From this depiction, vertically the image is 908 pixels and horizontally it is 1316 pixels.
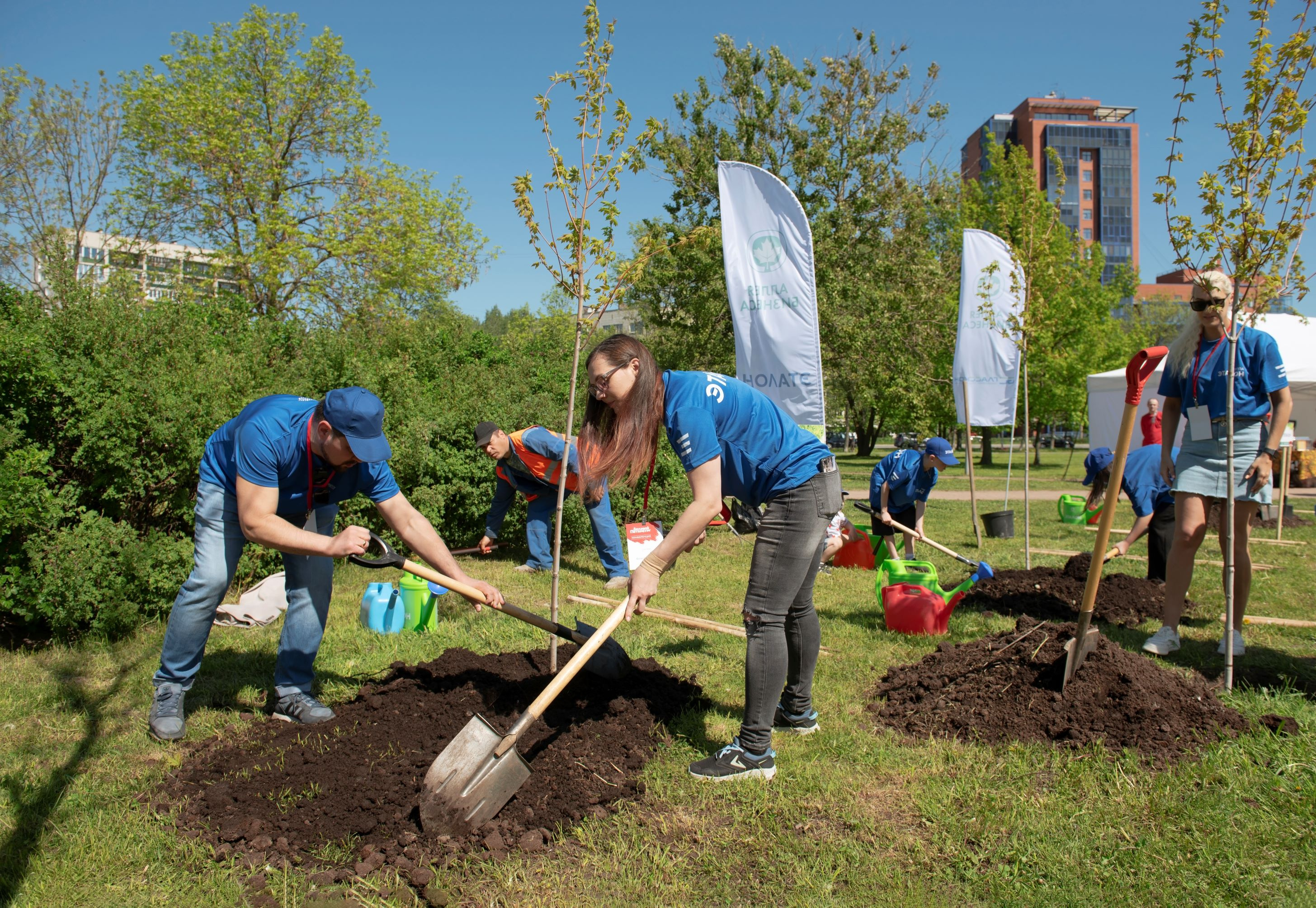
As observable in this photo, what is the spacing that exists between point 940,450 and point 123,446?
6.17m

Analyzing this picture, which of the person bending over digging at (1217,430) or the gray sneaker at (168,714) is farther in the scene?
the person bending over digging at (1217,430)

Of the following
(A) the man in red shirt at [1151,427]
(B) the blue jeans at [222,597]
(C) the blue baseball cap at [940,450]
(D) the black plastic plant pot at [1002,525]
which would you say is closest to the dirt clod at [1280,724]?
→ (C) the blue baseball cap at [940,450]

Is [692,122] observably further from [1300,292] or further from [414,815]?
[414,815]

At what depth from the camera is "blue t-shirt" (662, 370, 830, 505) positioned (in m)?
2.91

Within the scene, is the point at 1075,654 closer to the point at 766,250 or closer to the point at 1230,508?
the point at 1230,508

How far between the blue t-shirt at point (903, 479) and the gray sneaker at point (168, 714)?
5.62m

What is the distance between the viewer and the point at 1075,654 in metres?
3.39

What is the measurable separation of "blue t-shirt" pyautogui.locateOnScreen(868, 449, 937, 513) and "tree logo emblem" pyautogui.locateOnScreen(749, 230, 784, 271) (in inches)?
83.4

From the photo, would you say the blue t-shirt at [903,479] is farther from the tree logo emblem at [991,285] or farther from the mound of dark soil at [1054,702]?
the mound of dark soil at [1054,702]

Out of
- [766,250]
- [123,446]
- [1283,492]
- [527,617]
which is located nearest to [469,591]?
[527,617]

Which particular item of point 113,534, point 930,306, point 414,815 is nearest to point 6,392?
point 113,534

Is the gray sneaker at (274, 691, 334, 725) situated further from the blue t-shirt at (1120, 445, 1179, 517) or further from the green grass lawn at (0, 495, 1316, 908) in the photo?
the blue t-shirt at (1120, 445, 1179, 517)

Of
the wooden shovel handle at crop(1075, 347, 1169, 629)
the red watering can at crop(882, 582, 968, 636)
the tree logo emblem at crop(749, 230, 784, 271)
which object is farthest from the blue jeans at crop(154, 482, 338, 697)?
the tree logo emblem at crop(749, 230, 784, 271)

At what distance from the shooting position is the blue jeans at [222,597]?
3.43 metres
